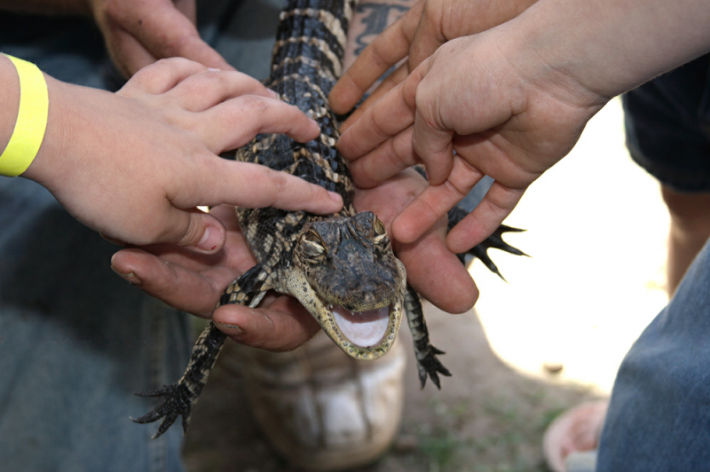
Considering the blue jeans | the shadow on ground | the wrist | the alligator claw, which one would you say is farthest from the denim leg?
the wrist

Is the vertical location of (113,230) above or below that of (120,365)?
above

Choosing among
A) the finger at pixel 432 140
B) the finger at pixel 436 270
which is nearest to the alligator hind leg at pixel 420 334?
the finger at pixel 436 270

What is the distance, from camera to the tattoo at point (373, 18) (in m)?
3.06

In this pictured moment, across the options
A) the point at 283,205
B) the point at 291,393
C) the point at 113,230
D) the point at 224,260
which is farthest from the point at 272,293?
the point at 291,393

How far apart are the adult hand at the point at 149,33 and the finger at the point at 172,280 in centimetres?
93

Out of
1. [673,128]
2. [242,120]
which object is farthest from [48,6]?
[673,128]

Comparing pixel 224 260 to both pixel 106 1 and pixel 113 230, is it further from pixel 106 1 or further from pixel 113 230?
pixel 106 1

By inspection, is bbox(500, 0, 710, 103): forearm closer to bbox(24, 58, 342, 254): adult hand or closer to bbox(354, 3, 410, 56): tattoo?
bbox(24, 58, 342, 254): adult hand

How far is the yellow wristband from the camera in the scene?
135cm

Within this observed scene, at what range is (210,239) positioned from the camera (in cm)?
180

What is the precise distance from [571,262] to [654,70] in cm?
362

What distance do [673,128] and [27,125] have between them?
305 centimetres

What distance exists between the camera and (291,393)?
350cm

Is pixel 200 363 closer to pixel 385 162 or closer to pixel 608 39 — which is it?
pixel 385 162
